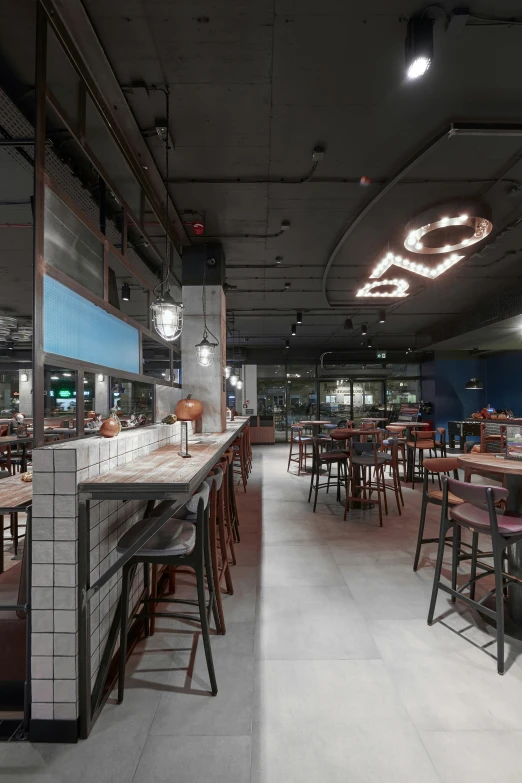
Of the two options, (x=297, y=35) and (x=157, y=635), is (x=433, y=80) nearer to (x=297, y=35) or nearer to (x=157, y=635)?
(x=297, y=35)

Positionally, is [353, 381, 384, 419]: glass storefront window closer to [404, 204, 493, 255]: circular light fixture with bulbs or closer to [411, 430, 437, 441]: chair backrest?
[411, 430, 437, 441]: chair backrest

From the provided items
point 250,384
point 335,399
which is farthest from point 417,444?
point 250,384

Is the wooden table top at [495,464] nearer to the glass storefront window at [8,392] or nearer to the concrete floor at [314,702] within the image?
the concrete floor at [314,702]

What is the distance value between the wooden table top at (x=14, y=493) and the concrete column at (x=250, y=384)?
37.7 feet

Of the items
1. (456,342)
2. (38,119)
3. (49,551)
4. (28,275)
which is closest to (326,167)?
(38,119)

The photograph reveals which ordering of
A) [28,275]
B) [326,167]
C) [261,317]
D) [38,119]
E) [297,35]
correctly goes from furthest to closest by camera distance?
[261,317], [28,275], [326,167], [297,35], [38,119]

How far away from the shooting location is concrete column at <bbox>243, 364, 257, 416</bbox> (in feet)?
45.7

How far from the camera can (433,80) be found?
8.48ft

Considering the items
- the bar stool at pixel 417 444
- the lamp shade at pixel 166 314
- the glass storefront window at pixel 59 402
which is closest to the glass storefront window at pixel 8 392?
the glass storefront window at pixel 59 402

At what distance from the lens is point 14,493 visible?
2.02m

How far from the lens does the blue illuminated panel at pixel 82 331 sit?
195 cm

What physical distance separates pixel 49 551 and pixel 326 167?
3859 mm

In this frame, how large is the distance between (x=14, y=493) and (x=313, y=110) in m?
3.41

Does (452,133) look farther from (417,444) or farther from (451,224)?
(417,444)
